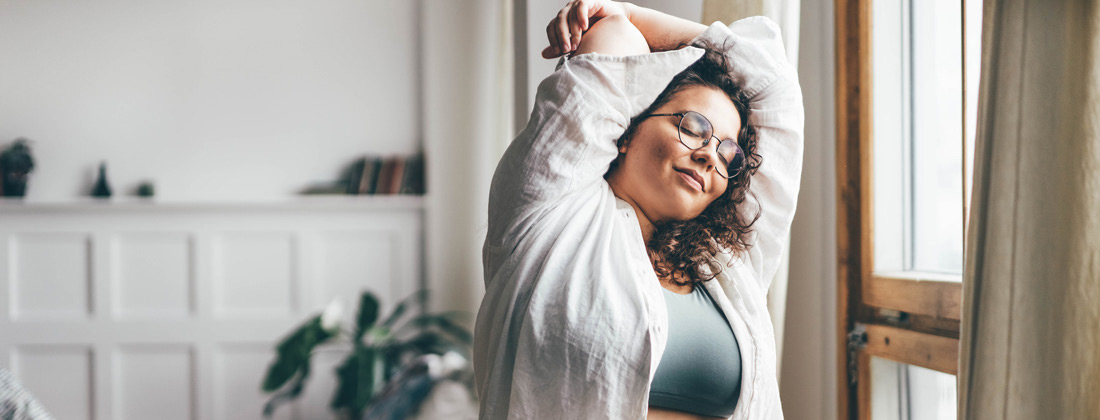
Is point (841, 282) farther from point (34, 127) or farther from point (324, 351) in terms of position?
point (34, 127)

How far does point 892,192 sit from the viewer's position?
4.99ft

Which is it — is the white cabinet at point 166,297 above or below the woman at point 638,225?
below

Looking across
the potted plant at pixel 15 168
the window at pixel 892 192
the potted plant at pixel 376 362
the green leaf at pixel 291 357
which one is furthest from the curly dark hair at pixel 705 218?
the potted plant at pixel 15 168

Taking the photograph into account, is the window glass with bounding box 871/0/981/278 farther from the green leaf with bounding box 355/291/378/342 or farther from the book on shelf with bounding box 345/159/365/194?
the book on shelf with bounding box 345/159/365/194

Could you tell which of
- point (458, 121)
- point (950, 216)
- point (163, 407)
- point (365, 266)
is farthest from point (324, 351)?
point (950, 216)

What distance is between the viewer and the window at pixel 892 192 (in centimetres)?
142

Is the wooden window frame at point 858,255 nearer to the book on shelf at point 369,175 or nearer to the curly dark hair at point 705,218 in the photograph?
the curly dark hair at point 705,218

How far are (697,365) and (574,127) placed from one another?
26 centimetres

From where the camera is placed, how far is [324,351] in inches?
126

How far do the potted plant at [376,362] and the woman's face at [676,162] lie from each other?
1996 mm

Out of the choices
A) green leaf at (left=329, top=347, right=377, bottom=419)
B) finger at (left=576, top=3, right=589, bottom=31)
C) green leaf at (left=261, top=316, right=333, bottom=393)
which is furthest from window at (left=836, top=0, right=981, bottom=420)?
green leaf at (left=261, top=316, right=333, bottom=393)

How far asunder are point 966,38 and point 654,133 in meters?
0.86

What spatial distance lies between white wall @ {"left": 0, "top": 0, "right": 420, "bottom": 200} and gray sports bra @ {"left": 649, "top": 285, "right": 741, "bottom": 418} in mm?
2799

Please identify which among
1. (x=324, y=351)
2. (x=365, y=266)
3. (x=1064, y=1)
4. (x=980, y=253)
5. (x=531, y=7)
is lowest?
(x=324, y=351)
